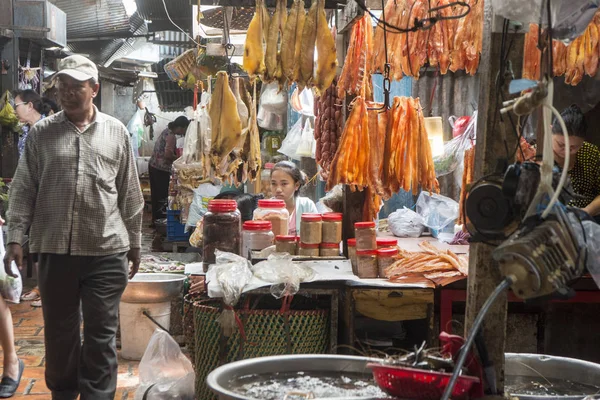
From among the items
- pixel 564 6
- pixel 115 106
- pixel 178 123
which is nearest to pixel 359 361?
pixel 564 6

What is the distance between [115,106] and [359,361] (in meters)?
20.5

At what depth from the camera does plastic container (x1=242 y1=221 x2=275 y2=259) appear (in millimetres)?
5273

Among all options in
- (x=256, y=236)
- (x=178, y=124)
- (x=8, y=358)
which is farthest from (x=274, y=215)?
(x=178, y=124)

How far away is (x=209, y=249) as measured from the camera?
17.0 ft

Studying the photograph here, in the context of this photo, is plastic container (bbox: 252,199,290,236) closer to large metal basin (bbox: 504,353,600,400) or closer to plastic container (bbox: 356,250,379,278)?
plastic container (bbox: 356,250,379,278)

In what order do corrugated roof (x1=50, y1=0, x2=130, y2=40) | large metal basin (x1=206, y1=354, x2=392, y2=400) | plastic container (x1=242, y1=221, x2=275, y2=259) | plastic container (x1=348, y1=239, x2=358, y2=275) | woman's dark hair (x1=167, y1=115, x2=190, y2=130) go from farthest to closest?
corrugated roof (x1=50, y1=0, x2=130, y2=40) → woman's dark hair (x1=167, y1=115, x2=190, y2=130) → plastic container (x1=242, y1=221, x2=275, y2=259) → plastic container (x1=348, y1=239, x2=358, y2=275) → large metal basin (x1=206, y1=354, x2=392, y2=400)

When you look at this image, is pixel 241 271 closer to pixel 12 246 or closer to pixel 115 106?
pixel 12 246

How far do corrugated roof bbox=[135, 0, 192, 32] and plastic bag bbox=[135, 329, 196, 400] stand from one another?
773 cm

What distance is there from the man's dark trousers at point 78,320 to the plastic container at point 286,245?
1.17m

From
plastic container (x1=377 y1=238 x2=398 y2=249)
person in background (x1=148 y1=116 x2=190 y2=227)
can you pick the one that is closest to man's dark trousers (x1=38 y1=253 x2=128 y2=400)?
plastic container (x1=377 y1=238 x2=398 y2=249)

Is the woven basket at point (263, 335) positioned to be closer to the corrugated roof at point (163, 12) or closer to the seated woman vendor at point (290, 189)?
the seated woman vendor at point (290, 189)

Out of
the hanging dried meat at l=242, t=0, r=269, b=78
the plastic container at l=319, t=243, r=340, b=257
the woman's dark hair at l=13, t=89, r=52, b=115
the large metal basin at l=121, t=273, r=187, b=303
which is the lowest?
the large metal basin at l=121, t=273, r=187, b=303

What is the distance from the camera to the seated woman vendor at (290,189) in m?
6.36

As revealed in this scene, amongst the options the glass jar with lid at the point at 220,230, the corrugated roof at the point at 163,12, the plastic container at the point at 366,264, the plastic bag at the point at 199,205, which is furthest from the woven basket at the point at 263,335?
the corrugated roof at the point at 163,12
